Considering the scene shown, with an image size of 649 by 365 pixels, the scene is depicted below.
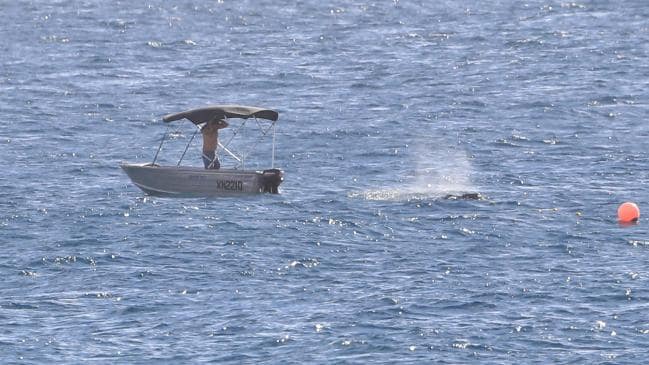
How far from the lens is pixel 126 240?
169 ft

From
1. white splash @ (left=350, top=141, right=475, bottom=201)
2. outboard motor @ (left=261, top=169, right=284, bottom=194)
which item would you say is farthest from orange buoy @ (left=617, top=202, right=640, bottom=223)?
outboard motor @ (left=261, top=169, right=284, bottom=194)

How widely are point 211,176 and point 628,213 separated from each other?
602 inches

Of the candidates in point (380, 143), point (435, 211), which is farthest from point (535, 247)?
point (380, 143)

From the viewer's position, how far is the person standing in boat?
58.0 meters

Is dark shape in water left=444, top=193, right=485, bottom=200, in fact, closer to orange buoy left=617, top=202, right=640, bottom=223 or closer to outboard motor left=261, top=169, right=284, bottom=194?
orange buoy left=617, top=202, right=640, bottom=223

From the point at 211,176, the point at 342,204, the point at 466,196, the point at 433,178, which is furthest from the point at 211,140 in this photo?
the point at 433,178

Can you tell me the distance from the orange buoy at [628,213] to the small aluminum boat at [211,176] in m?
12.5

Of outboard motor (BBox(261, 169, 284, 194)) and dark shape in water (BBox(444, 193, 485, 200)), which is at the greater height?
outboard motor (BBox(261, 169, 284, 194))

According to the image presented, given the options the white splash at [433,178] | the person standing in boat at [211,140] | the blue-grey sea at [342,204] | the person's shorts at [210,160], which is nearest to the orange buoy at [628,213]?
the blue-grey sea at [342,204]

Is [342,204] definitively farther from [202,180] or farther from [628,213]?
[628,213]

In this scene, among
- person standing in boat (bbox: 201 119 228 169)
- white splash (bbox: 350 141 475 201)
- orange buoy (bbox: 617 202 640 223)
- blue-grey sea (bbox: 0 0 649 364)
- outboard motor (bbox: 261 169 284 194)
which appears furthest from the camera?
white splash (bbox: 350 141 475 201)

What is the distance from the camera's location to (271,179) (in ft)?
188

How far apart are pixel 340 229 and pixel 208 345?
13.3m

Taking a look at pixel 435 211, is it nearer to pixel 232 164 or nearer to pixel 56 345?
pixel 232 164
